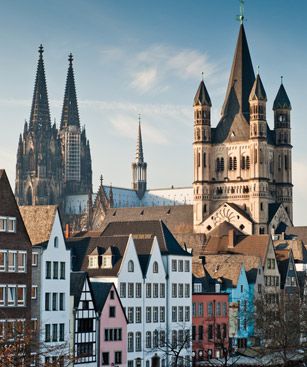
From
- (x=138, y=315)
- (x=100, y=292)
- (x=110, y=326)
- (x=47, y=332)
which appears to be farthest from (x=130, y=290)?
(x=47, y=332)

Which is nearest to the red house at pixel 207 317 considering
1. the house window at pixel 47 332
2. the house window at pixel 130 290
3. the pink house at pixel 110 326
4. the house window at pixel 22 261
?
the house window at pixel 130 290

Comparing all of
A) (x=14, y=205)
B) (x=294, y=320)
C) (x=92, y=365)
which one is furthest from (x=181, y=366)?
(x=14, y=205)

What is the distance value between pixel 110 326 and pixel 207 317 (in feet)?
73.8

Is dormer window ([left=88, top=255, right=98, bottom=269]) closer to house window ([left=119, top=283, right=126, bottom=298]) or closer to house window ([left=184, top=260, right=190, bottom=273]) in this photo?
house window ([left=119, top=283, right=126, bottom=298])

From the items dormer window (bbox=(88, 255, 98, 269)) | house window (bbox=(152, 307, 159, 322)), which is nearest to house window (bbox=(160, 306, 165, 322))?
house window (bbox=(152, 307, 159, 322))

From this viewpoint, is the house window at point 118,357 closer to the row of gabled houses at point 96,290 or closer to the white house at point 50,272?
the row of gabled houses at point 96,290

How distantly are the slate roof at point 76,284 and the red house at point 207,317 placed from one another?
21114 millimetres

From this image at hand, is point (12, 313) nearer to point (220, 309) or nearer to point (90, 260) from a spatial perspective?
point (90, 260)

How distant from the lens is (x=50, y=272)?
84.2m

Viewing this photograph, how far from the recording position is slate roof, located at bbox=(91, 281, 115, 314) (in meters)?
90.1

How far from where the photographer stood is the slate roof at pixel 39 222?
84.5m

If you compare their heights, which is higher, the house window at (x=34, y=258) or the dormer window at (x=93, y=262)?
the dormer window at (x=93, y=262)

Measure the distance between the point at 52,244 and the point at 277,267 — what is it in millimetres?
53601

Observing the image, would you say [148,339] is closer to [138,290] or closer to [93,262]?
[138,290]
